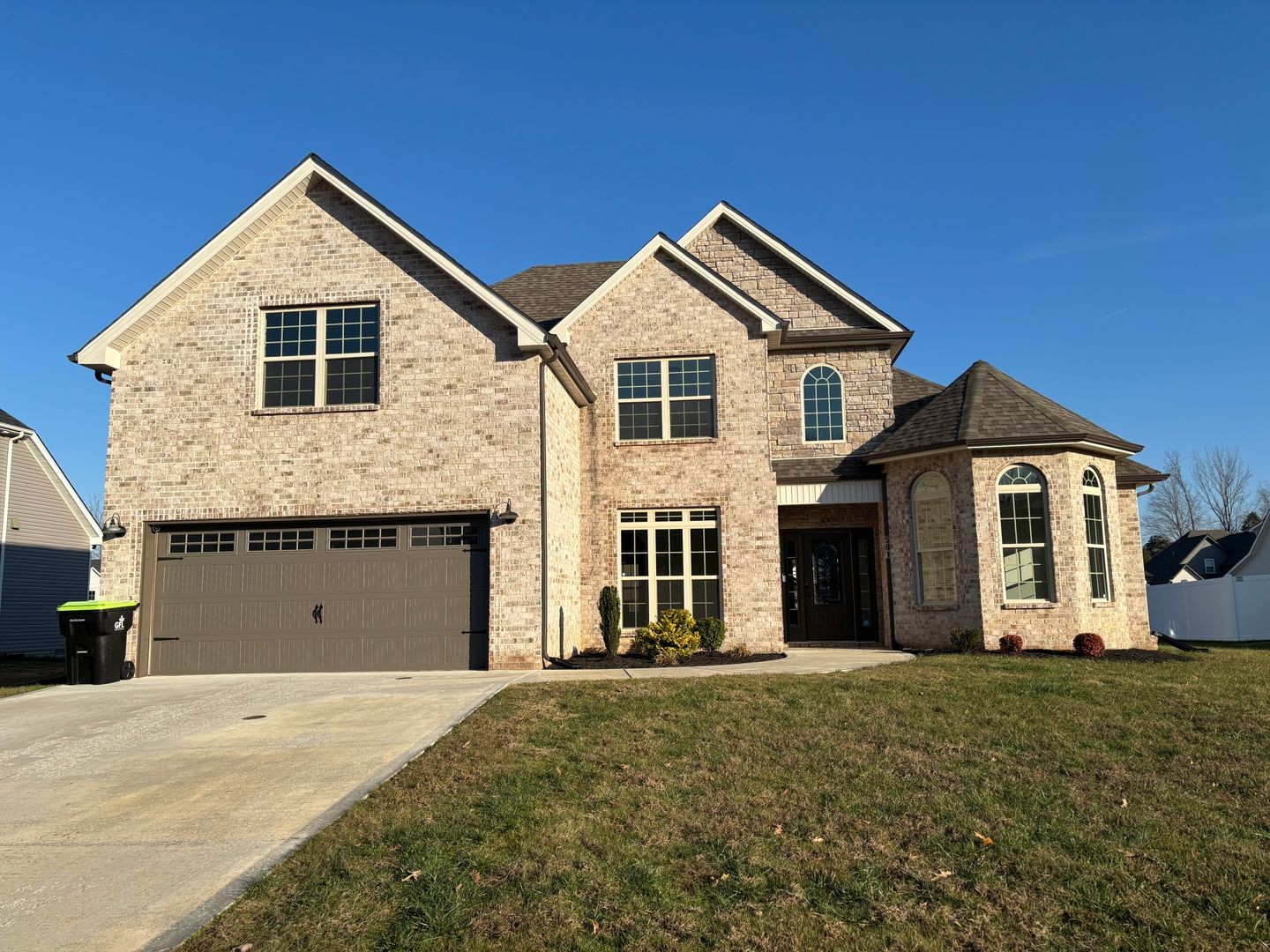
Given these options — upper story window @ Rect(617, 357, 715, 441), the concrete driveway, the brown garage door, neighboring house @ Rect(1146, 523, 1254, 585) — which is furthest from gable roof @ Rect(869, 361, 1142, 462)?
neighboring house @ Rect(1146, 523, 1254, 585)

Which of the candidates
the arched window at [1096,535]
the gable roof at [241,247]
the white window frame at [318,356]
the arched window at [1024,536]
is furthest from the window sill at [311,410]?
the arched window at [1096,535]

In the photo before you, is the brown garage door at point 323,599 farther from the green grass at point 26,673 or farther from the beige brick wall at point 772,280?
the beige brick wall at point 772,280

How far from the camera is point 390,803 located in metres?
6.75

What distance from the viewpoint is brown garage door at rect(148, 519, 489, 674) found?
47.0ft

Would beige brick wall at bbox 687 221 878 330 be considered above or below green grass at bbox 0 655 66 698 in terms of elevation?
above

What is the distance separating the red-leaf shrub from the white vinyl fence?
1258 cm

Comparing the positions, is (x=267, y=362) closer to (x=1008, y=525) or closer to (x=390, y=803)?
(x=390, y=803)

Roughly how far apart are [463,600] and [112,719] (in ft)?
17.0

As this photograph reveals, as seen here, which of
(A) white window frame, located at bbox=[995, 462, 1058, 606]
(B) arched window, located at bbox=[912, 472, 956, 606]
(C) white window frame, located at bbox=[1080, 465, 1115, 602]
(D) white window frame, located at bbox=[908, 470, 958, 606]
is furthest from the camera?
(B) arched window, located at bbox=[912, 472, 956, 606]

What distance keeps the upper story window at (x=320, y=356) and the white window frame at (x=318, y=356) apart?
0.01 meters

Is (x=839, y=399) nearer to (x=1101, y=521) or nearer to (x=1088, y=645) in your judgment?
(x=1101, y=521)

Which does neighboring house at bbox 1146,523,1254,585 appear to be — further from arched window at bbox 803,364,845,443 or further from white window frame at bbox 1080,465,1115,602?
arched window at bbox 803,364,845,443

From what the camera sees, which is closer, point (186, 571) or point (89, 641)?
point (89, 641)

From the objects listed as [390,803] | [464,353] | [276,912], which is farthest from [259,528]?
[276,912]
